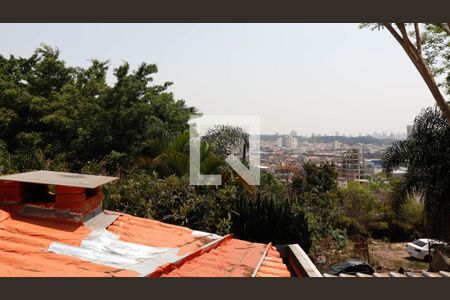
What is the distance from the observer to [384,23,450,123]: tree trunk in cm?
777

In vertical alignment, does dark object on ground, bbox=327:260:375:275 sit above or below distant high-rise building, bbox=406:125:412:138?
below

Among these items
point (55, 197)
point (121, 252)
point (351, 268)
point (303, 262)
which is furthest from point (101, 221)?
point (351, 268)

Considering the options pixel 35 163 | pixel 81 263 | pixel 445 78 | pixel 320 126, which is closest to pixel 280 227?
pixel 81 263

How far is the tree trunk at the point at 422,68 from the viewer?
7770 millimetres

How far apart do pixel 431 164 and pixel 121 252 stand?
33.2ft


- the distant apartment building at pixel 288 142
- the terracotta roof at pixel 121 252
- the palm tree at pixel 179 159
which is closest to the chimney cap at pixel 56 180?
the terracotta roof at pixel 121 252

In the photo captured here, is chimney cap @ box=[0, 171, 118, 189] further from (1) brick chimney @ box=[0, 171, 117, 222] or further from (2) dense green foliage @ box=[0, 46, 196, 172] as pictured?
(2) dense green foliage @ box=[0, 46, 196, 172]

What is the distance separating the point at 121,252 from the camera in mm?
3443

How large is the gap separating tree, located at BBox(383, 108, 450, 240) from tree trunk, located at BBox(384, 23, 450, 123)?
305 cm

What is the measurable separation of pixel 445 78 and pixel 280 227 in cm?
696

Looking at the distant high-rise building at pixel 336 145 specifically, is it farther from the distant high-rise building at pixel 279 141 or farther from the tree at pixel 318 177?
the distant high-rise building at pixel 279 141

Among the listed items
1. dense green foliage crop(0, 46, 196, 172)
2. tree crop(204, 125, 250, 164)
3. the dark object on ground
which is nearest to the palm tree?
tree crop(204, 125, 250, 164)

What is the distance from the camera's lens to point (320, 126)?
16.2 meters

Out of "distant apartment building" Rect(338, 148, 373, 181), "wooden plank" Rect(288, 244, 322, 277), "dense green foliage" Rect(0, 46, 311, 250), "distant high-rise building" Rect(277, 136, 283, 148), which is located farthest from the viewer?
"distant apartment building" Rect(338, 148, 373, 181)
